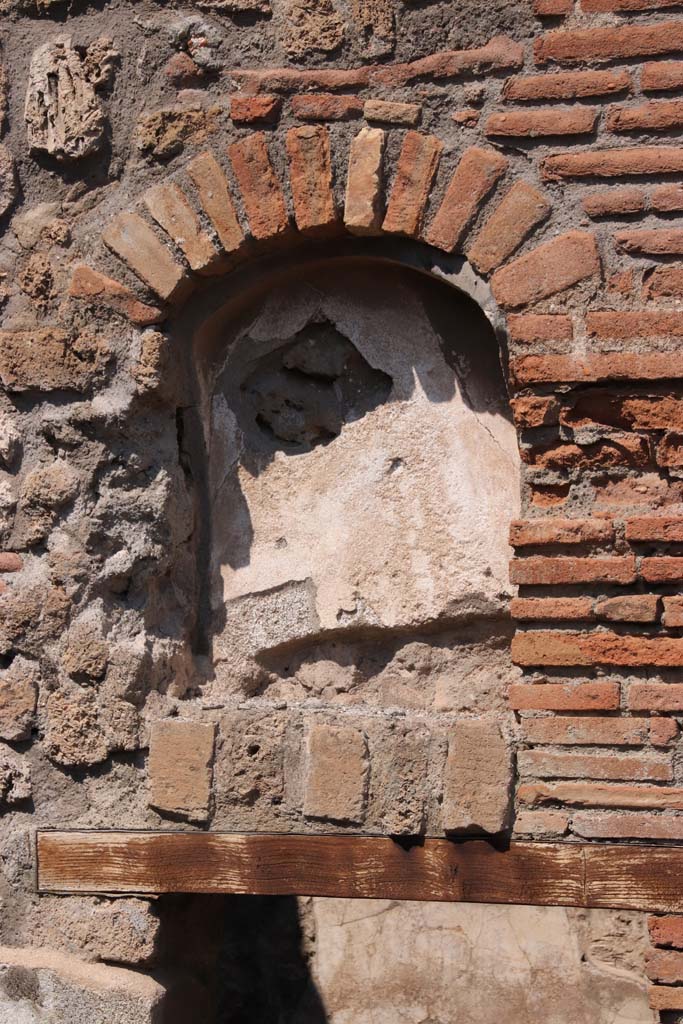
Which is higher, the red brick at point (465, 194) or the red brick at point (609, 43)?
the red brick at point (609, 43)

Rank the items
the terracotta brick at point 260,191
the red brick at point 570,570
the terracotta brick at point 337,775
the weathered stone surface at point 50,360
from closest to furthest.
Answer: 1. the red brick at point 570,570
2. the terracotta brick at point 337,775
3. the terracotta brick at point 260,191
4. the weathered stone surface at point 50,360

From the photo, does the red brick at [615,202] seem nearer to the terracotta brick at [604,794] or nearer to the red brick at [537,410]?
the red brick at [537,410]

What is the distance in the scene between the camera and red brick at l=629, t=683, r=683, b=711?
2.79 m

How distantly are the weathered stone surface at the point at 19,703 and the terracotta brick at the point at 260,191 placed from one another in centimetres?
129

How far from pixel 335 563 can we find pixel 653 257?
111 cm

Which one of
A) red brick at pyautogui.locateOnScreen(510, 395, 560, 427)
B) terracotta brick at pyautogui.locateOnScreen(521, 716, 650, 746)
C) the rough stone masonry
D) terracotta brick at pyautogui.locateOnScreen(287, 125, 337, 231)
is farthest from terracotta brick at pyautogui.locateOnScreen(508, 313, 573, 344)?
terracotta brick at pyautogui.locateOnScreen(521, 716, 650, 746)

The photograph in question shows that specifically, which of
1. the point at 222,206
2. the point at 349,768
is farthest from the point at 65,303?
the point at 349,768

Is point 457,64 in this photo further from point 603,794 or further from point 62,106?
point 603,794

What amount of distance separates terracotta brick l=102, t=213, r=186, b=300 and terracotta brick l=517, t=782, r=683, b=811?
5.04 feet

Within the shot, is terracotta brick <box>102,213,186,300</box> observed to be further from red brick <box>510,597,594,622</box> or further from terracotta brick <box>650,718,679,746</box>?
terracotta brick <box>650,718,679,746</box>

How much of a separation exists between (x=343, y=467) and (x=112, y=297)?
2.47 feet

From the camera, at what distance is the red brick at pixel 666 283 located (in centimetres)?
285

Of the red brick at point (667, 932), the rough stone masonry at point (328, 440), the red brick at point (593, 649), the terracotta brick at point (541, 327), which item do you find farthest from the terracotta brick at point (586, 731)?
the terracotta brick at point (541, 327)

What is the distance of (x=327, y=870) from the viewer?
2941 millimetres
